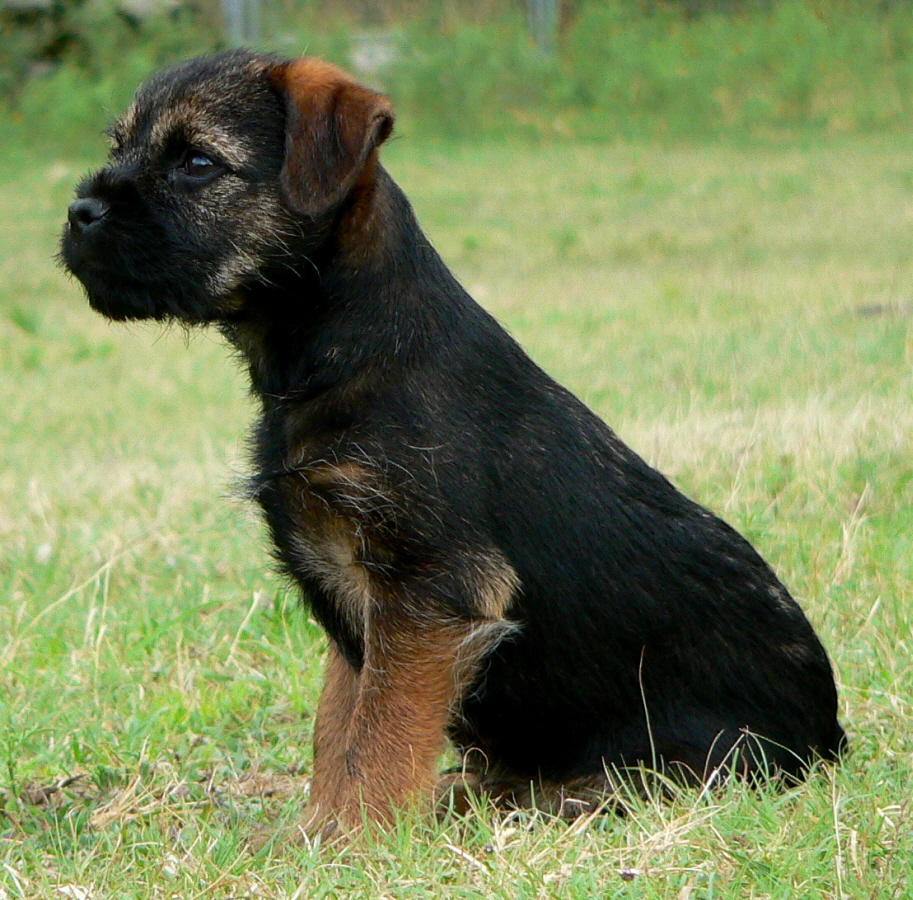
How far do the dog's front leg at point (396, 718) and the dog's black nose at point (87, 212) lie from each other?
1.28 metres

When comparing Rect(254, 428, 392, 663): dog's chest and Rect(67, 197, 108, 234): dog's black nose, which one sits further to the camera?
Rect(67, 197, 108, 234): dog's black nose

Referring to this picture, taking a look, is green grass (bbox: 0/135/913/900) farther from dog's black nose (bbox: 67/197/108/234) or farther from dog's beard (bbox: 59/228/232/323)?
dog's black nose (bbox: 67/197/108/234)

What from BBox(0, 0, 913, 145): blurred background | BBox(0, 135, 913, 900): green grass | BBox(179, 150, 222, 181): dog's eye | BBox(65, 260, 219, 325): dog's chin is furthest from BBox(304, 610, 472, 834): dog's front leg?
BBox(0, 0, 913, 145): blurred background

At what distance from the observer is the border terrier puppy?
359 cm

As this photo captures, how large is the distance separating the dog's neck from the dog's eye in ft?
1.03

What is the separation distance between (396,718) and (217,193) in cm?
145

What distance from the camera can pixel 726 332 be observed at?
9.46 metres

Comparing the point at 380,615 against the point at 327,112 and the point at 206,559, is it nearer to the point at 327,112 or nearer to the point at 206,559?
the point at 327,112

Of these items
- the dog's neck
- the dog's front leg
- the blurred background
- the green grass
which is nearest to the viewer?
the green grass

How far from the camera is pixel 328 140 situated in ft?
12.3

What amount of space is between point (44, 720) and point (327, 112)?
2.04 meters

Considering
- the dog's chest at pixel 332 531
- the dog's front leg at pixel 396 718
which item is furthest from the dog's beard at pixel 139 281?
the dog's front leg at pixel 396 718

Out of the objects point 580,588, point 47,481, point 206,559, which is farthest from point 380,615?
point 47,481

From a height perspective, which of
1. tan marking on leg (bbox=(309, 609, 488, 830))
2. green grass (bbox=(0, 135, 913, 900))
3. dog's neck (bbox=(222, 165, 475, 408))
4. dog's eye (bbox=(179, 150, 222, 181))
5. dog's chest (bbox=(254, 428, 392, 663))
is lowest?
green grass (bbox=(0, 135, 913, 900))
